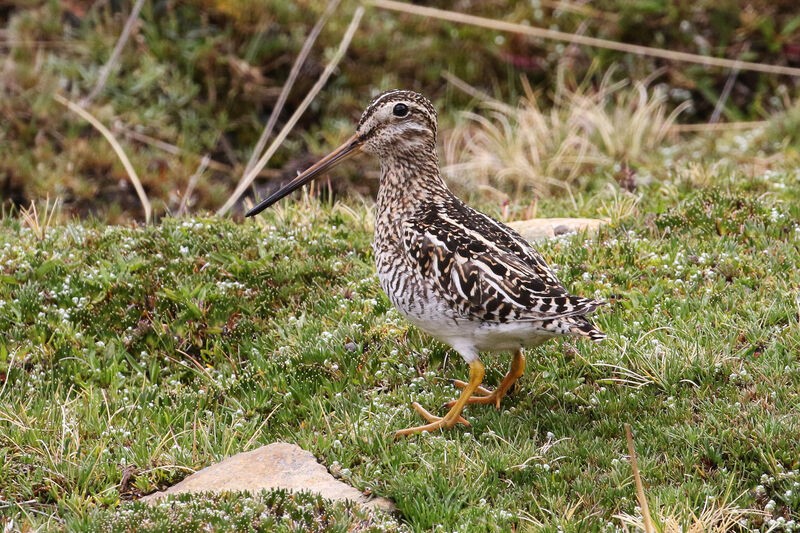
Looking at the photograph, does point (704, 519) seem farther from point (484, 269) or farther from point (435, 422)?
point (484, 269)

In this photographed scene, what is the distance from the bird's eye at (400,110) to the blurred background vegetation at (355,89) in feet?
10.8

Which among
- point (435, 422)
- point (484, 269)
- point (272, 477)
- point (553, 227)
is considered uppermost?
point (484, 269)

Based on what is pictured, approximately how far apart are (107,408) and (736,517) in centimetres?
373

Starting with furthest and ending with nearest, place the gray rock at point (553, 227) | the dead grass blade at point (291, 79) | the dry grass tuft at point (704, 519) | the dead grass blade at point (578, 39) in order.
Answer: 1. the dead grass blade at point (578, 39)
2. the dead grass blade at point (291, 79)
3. the gray rock at point (553, 227)
4. the dry grass tuft at point (704, 519)

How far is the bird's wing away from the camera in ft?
19.3

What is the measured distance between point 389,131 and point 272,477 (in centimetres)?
253

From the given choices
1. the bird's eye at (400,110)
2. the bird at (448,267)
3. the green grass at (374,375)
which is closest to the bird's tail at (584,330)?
the bird at (448,267)

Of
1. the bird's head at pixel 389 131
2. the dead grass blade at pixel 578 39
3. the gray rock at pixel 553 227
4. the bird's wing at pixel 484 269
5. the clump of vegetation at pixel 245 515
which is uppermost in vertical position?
the bird's head at pixel 389 131

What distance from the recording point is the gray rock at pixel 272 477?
18.5ft

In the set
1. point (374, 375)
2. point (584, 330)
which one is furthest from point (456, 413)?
point (584, 330)

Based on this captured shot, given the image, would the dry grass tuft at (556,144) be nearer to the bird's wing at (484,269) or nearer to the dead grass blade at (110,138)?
the dead grass blade at (110,138)

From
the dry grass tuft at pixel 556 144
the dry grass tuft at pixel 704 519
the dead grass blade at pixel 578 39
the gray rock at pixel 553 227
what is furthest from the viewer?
the dead grass blade at pixel 578 39

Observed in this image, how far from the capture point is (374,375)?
6.86 meters

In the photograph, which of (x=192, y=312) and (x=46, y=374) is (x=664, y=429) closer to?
(x=192, y=312)
